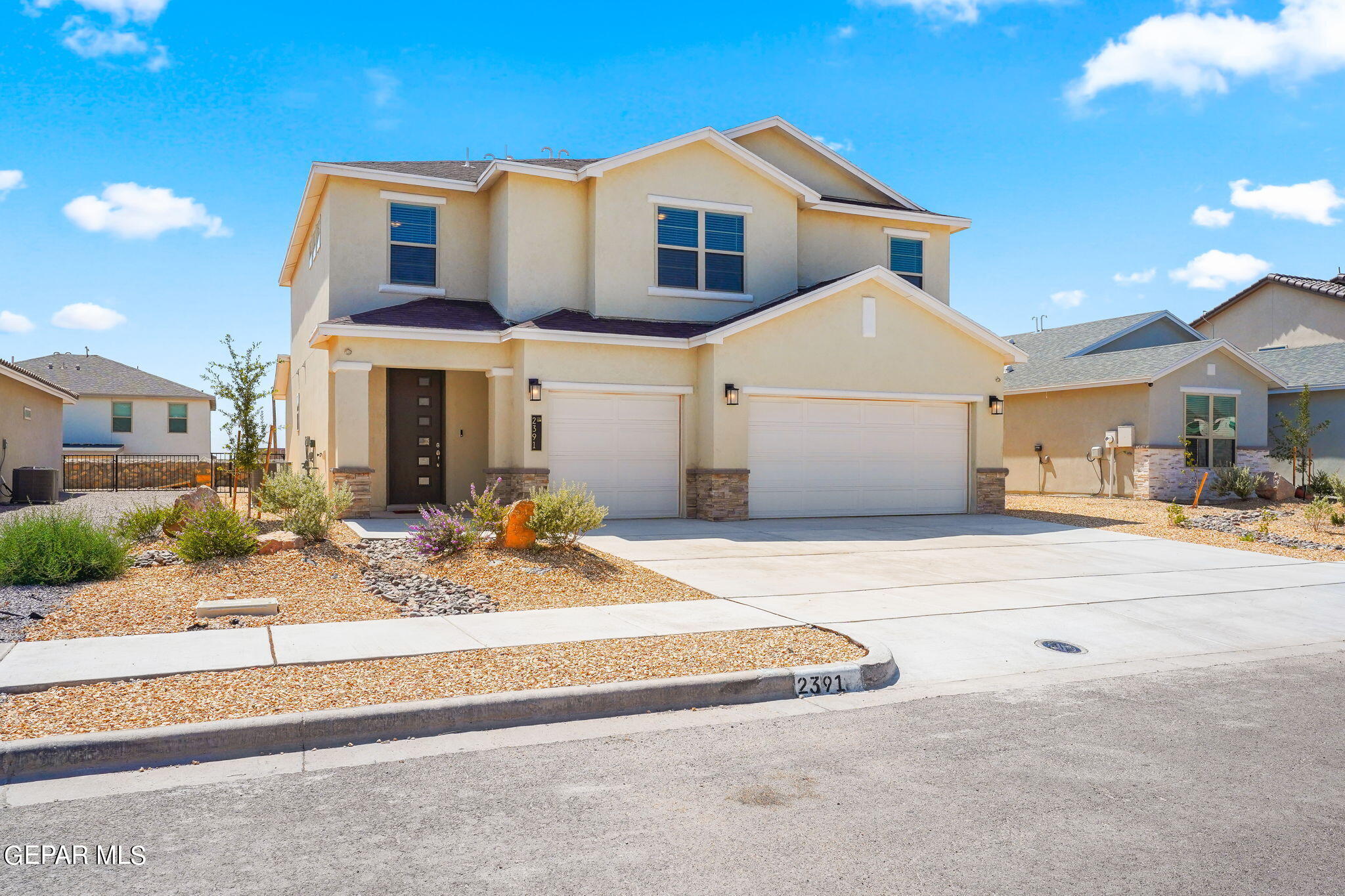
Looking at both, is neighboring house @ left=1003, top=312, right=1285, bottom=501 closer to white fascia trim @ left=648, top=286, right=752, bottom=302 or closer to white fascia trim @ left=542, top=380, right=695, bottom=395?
A: white fascia trim @ left=648, top=286, right=752, bottom=302

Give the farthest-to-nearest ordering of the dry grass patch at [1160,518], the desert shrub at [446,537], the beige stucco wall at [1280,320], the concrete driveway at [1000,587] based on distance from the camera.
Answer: the beige stucco wall at [1280,320]
the dry grass patch at [1160,518]
the desert shrub at [446,537]
the concrete driveway at [1000,587]

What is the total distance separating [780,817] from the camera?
166 inches

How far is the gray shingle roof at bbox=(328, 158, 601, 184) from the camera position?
58.5ft

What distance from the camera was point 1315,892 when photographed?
354 centimetres

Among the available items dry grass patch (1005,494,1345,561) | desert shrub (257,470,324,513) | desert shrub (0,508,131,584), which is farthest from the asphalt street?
dry grass patch (1005,494,1345,561)

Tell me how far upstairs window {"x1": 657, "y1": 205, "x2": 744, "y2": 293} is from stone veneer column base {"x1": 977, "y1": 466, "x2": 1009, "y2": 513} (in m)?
6.13

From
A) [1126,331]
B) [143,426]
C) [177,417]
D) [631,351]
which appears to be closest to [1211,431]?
[1126,331]

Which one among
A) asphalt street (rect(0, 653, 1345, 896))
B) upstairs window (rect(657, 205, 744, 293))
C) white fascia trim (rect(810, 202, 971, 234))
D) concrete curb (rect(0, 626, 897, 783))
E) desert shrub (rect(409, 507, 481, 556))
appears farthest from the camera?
white fascia trim (rect(810, 202, 971, 234))

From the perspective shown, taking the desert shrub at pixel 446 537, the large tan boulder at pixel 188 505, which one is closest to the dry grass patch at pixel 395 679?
the desert shrub at pixel 446 537

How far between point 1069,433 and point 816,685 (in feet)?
67.9

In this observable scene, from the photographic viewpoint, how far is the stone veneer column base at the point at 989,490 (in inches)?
736

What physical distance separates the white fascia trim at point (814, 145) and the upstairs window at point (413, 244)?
6361mm

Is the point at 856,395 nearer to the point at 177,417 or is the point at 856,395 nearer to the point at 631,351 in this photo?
the point at 631,351

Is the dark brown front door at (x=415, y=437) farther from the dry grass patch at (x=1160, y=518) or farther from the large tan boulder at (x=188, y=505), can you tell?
the dry grass patch at (x=1160, y=518)
